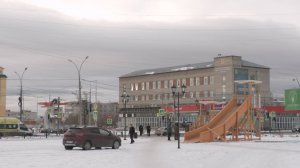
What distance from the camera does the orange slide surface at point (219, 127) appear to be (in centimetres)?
4528

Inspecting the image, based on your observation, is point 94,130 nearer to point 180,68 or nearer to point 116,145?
point 116,145

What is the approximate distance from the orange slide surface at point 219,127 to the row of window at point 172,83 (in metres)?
71.6

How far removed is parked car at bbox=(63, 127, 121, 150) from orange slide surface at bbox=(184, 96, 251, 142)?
11.8 meters

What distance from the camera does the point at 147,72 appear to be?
144 m

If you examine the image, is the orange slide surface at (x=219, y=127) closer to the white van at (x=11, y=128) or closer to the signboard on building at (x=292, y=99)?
the signboard on building at (x=292, y=99)

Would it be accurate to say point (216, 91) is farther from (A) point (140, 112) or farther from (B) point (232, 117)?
(B) point (232, 117)

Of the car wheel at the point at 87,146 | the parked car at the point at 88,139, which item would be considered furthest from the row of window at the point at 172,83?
the car wheel at the point at 87,146

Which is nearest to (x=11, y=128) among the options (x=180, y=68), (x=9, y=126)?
(x=9, y=126)

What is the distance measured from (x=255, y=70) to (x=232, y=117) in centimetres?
A: 8232

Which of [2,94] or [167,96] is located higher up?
[167,96]

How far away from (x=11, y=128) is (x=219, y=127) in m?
42.7

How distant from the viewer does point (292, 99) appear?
61750 millimetres

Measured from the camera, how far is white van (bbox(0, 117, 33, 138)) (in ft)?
253

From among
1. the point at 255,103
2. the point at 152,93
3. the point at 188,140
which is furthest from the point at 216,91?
the point at 188,140
